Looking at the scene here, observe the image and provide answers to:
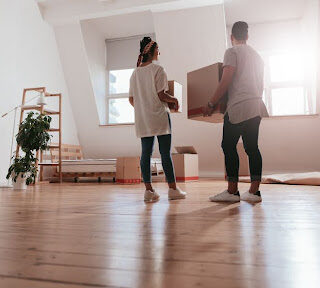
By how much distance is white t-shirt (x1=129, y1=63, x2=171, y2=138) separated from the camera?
6.61 ft

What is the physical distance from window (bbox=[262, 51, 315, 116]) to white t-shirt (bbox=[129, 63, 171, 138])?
3.61 metres

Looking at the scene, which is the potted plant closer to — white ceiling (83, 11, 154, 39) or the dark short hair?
the dark short hair

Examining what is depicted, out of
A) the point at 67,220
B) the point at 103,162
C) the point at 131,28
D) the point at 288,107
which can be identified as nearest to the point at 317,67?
the point at 288,107

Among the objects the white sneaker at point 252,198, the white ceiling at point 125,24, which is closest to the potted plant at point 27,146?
the white sneaker at point 252,198

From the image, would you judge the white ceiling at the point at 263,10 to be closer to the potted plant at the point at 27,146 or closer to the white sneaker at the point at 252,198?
the potted plant at the point at 27,146

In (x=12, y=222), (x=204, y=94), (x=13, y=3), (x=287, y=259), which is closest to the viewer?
(x=287, y=259)

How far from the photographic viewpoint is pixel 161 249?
86 centimetres

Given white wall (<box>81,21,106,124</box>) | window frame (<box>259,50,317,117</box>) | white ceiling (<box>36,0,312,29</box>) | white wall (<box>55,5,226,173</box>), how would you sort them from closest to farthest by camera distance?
white ceiling (<box>36,0,312,29</box>)
white wall (<box>55,5,226,173</box>)
window frame (<box>259,50,317,117</box>)
white wall (<box>81,21,106,124</box>)

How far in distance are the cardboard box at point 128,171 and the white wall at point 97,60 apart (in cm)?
153

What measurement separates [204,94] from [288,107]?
3.54 metres

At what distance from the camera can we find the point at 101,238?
999 millimetres

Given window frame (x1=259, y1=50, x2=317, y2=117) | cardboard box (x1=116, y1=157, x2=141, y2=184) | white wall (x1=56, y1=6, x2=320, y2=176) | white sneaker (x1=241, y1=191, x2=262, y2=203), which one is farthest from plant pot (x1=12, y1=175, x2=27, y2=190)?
window frame (x1=259, y1=50, x2=317, y2=117)

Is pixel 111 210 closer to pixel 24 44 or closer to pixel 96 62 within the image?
pixel 24 44

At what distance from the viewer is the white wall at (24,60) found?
394cm
